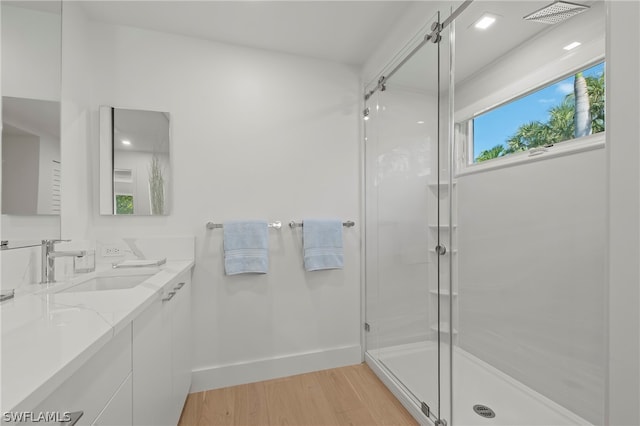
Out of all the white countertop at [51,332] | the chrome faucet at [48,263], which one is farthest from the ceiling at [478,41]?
the chrome faucet at [48,263]

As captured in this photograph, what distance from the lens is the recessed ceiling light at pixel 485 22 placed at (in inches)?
53.7

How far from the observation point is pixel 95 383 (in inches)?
24.9

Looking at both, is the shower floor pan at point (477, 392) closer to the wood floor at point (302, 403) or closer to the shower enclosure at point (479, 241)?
the shower enclosure at point (479, 241)

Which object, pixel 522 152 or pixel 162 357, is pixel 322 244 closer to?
pixel 162 357

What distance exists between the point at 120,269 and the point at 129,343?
0.82 meters

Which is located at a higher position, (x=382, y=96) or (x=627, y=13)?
(x=382, y=96)

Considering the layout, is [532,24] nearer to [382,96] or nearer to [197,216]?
[382,96]

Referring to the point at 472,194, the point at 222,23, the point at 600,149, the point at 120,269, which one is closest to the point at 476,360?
the point at 472,194

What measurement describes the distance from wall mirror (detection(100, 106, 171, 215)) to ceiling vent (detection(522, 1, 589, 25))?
2.16 metres

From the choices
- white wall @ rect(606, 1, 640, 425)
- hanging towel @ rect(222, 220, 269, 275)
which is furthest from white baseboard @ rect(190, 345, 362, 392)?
white wall @ rect(606, 1, 640, 425)

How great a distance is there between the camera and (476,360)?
2.03m

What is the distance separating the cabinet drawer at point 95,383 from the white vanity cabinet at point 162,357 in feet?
0.30

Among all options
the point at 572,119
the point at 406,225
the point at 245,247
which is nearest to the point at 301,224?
the point at 245,247

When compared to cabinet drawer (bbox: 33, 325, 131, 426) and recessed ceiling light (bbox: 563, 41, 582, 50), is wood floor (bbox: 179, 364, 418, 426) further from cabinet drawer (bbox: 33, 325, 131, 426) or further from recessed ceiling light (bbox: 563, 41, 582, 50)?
recessed ceiling light (bbox: 563, 41, 582, 50)
